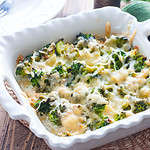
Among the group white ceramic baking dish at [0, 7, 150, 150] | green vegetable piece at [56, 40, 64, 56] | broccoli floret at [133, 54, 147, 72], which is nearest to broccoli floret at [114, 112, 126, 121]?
white ceramic baking dish at [0, 7, 150, 150]

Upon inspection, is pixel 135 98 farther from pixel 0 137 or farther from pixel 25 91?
pixel 0 137

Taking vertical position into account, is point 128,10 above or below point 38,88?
below

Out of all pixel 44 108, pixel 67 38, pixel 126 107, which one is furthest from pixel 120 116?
pixel 67 38

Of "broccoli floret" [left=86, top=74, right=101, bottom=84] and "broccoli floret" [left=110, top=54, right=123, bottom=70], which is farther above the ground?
"broccoli floret" [left=86, top=74, right=101, bottom=84]

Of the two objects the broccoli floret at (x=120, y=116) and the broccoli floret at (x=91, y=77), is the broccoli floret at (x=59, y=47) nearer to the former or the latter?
the broccoli floret at (x=91, y=77)

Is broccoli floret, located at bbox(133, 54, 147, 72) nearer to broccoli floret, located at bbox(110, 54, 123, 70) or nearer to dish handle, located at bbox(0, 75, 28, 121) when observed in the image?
broccoli floret, located at bbox(110, 54, 123, 70)

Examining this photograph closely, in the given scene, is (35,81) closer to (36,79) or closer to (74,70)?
(36,79)

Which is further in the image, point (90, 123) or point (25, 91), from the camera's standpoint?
point (25, 91)

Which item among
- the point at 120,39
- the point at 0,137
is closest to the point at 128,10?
the point at 120,39
